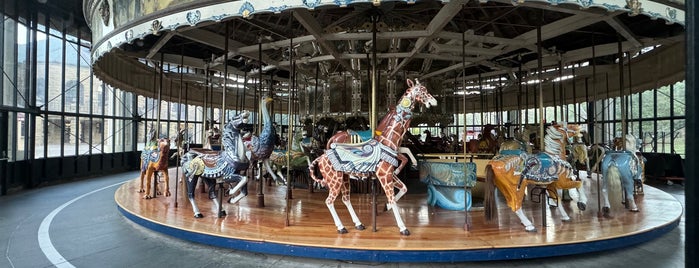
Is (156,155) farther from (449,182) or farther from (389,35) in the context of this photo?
(449,182)

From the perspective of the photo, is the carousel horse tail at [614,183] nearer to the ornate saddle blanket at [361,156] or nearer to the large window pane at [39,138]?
the ornate saddle blanket at [361,156]

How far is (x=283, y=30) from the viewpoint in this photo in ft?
26.8

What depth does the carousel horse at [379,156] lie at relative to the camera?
450 cm

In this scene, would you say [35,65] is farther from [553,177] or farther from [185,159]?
[553,177]

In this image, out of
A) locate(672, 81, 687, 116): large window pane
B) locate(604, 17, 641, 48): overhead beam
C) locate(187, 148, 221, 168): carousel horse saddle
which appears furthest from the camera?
locate(672, 81, 687, 116): large window pane

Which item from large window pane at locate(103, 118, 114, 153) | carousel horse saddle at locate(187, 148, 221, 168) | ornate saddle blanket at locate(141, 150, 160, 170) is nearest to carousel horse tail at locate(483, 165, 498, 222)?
carousel horse saddle at locate(187, 148, 221, 168)

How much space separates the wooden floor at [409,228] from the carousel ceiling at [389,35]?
2111 millimetres

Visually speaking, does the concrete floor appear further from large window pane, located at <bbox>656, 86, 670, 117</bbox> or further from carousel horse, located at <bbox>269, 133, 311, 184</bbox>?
large window pane, located at <bbox>656, 86, 670, 117</bbox>

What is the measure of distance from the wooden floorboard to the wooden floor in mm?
12

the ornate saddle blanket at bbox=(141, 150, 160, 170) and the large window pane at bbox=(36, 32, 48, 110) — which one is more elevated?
the large window pane at bbox=(36, 32, 48, 110)

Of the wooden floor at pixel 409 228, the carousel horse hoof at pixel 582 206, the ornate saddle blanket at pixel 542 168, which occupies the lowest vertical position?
the wooden floor at pixel 409 228

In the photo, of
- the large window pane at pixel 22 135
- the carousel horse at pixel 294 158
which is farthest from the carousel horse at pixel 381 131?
the large window pane at pixel 22 135

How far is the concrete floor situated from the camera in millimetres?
4082

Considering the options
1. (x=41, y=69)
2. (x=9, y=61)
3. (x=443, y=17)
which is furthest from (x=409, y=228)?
(x=41, y=69)
